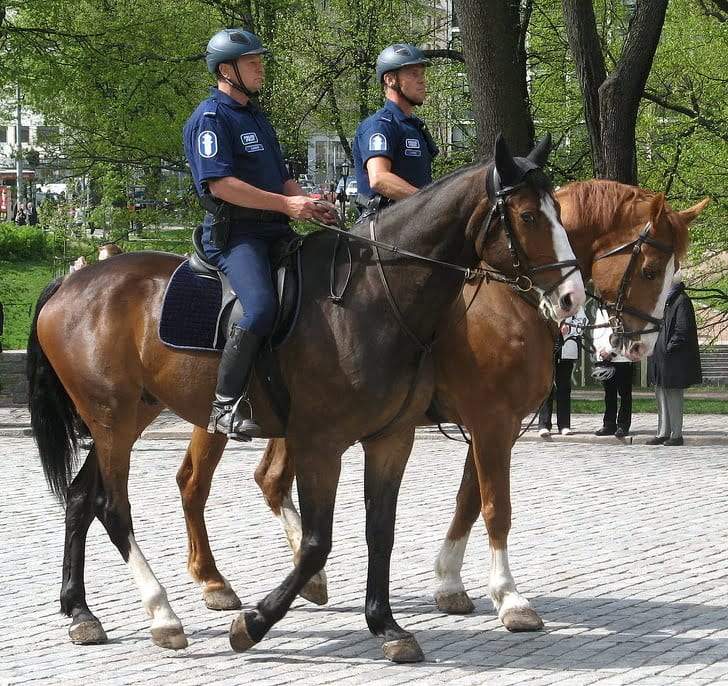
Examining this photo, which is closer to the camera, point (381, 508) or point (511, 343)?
point (381, 508)

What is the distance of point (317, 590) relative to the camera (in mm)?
7871

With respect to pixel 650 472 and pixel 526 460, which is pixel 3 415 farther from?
pixel 650 472

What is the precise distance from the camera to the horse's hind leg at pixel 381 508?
22.6 ft

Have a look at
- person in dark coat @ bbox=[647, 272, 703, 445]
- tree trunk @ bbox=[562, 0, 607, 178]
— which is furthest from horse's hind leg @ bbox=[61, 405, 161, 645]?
tree trunk @ bbox=[562, 0, 607, 178]

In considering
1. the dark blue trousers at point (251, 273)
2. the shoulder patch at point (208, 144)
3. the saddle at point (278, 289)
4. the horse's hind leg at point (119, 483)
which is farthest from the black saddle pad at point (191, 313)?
the shoulder patch at point (208, 144)

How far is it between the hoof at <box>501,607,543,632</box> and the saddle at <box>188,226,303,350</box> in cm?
182

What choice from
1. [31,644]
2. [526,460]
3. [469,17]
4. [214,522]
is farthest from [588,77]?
[31,644]

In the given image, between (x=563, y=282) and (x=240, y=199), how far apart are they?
1.61 m

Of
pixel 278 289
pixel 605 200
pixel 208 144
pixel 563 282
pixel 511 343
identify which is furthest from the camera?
pixel 605 200

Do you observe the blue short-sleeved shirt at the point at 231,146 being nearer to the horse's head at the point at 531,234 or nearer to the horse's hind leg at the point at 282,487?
the horse's head at the point at 531,234

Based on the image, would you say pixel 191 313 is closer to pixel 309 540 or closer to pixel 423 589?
pixel 309 540

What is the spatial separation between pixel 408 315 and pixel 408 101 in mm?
1991

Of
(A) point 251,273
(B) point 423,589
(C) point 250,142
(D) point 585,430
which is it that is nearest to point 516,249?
(A) point 251,273

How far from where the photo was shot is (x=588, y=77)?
18422 mm
